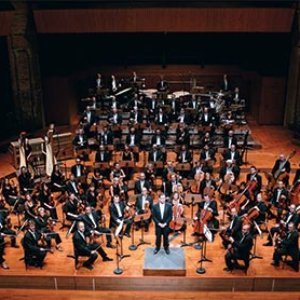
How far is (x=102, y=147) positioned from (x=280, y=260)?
4542mm

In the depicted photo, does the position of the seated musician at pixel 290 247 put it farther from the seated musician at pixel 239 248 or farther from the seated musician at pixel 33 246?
the seated musician at pixel 33 246

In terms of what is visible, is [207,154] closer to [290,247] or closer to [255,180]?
[255,180]

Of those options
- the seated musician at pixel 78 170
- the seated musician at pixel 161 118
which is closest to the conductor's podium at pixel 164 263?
the seated musician at pixel 78 170

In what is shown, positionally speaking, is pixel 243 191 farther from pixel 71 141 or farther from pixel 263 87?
pixel 263 87

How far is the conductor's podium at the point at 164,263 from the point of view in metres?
8.44

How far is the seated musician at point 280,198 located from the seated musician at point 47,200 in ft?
14.1

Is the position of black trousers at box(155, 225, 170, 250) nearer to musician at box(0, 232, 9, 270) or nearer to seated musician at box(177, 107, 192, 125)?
musician at box(0, 232, 9, 270)

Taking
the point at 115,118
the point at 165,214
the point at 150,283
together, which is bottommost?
the point at 150,283

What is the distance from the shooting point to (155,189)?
11.2m

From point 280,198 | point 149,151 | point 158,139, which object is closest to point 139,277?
point 280,198

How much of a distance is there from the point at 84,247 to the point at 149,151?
3804 mm

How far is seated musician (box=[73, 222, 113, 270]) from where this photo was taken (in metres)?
8.37

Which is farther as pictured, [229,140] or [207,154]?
[229,140]

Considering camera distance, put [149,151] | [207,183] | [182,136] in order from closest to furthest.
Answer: [207,183] < [149,151] < [182,136]
